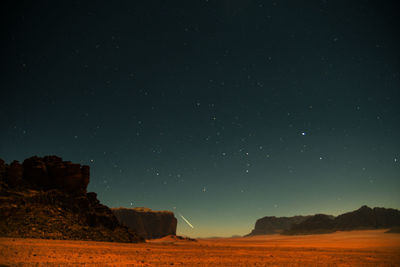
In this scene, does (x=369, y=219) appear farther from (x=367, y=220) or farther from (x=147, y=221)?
(x=147, y=221)

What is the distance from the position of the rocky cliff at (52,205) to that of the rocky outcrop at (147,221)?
114 m

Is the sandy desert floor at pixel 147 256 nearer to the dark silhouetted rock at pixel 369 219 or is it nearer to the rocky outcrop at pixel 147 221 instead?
the rocky outcrop at pixel 147 221

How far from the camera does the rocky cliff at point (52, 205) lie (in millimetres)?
28594

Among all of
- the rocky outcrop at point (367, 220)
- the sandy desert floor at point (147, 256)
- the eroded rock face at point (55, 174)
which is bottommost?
the rocky outcrop at point (367, 220)

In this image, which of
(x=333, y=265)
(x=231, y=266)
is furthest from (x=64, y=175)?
(x=333, y=265)

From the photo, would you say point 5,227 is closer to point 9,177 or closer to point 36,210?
point 36,210

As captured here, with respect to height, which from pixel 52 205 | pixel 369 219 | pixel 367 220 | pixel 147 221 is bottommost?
pixel 367 220

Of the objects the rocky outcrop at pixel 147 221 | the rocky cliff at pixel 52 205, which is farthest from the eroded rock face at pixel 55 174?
the rocky outcrop at pixel 147 221

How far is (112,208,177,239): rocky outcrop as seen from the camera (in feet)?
483

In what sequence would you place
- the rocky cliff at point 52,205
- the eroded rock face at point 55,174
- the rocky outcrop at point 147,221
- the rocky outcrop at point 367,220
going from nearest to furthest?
the rocky cliff at point 52,205 < the eroded rock face at point 55,174 < the rocky outcrop at point 147,221 < the rocky outcrop at point 367,220

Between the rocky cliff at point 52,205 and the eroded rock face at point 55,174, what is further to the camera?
the eroded rock face at point 55,174

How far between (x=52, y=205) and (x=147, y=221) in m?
127

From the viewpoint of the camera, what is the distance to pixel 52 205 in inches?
1372

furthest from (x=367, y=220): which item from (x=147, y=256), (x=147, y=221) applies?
(x=147, y=256)
